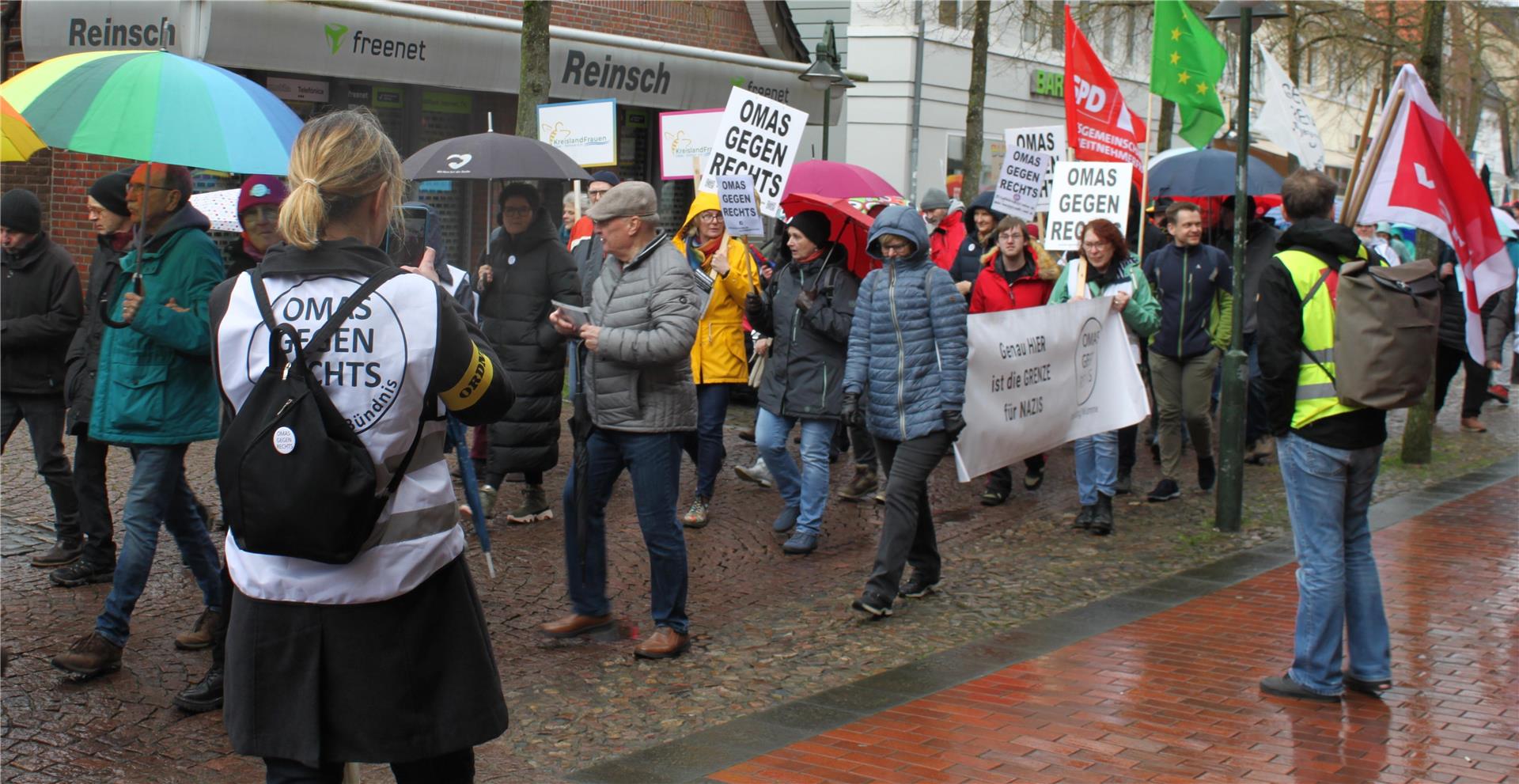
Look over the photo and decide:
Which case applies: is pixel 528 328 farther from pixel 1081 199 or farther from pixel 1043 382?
pixel 1081 199

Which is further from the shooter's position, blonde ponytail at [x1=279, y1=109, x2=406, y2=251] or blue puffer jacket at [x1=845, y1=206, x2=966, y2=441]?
blue puffer jacket at [x1=845, y1=206, x2=966, y2=441]

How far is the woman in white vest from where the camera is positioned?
9.92ft

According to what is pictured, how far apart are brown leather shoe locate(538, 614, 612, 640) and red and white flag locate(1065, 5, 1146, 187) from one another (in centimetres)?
634

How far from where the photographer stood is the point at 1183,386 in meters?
10.4

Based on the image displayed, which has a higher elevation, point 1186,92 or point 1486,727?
point 1186,92

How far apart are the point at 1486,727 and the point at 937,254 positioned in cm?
773

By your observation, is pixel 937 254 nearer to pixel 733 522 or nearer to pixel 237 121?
pixel 733 522

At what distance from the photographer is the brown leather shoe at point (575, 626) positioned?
21.4 ft

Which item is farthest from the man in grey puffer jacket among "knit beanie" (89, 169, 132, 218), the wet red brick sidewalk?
"knit beanie" (89, 169, 132, 218)

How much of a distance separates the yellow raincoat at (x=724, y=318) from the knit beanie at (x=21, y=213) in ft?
11.2

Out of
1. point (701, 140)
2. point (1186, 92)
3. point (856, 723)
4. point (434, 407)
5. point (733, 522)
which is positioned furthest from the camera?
point (701, 140)

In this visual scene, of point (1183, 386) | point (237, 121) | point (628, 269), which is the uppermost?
point (237, 121)

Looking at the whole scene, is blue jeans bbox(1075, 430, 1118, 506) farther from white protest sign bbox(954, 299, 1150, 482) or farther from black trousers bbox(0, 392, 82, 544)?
black trousers bbox(0, 392, 82, 544)

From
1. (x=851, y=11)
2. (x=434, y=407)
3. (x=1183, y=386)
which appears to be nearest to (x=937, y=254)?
(x=1183, y=386)
